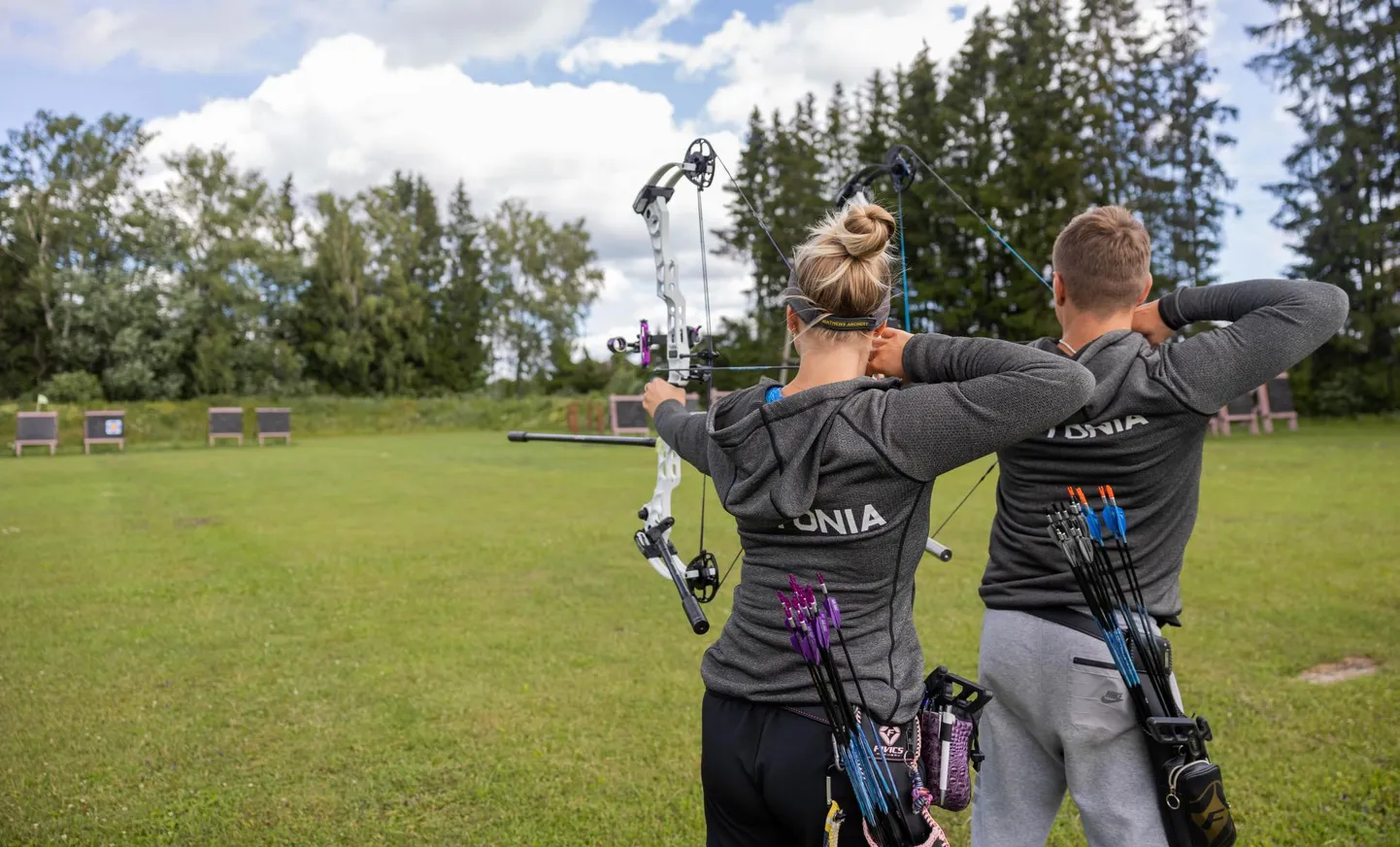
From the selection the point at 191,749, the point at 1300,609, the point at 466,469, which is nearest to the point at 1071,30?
the point at 466,469

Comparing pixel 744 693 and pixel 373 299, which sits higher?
pixel 373 299

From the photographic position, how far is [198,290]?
149ft

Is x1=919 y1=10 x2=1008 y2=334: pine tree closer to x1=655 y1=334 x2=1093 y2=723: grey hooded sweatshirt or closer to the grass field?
the grass field

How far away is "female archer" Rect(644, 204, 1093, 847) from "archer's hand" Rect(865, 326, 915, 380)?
2.6 inches

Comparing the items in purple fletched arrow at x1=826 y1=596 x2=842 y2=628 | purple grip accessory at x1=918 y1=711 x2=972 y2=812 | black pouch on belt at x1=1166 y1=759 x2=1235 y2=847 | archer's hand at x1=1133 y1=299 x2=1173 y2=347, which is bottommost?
black pouch on belt at x1=1166 y1=759 x2=1235 y2=847

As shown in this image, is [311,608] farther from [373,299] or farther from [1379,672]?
[373,299]

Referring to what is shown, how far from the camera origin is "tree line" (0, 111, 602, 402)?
140 feet

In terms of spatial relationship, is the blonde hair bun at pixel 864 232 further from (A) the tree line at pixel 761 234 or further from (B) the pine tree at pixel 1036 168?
(B) the pine tree at pixel 1036 168

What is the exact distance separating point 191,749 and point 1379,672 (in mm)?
6314

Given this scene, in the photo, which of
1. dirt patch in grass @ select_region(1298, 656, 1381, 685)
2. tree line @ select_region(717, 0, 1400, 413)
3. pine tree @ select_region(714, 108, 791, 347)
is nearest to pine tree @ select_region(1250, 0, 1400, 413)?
tree line @ select_region(717, 0, 1400, 413)

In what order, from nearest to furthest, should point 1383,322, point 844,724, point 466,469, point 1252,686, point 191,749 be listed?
point 844,724 < point 191,749 < point 1252,686 < point 466,469 < point 1383,322

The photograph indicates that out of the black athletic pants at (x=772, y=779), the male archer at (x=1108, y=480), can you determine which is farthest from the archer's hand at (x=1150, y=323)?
the black athletic pants at (x=772, y=779)

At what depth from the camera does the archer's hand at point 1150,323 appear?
2.22 metres

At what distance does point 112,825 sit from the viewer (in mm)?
3863
